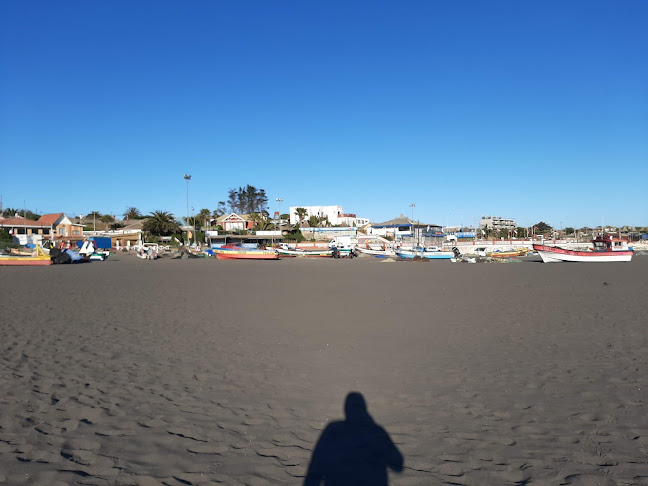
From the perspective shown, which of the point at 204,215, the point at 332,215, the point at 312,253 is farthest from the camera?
the point at 332,215

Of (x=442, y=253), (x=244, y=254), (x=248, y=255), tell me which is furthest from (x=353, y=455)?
(x=442, y=253)

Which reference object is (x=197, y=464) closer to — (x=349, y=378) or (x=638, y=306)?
(x=349, y=378)

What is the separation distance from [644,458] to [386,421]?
96.3 inches

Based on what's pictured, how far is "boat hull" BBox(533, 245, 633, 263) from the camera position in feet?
134

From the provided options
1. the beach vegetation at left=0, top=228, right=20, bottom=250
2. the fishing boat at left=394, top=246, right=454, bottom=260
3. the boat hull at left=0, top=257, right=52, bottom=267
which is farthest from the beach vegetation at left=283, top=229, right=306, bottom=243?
the boat hull at left=0, top=257, right=52, bottom=267

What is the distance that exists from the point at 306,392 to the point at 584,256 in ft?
142

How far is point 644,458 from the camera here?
4.04m

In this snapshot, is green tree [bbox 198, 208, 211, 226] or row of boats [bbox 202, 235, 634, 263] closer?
row of boats [bbox 202, 235, 634, 263]

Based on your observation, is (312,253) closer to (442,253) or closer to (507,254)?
(442,253)

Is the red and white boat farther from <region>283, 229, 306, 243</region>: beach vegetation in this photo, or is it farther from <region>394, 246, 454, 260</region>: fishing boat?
<region>283, 229, 306, 243</region>: beach vegetation

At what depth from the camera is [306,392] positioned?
597 centimetres

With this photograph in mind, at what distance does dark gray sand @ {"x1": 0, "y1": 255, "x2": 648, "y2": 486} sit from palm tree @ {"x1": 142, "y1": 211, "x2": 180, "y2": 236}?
68.0 meters

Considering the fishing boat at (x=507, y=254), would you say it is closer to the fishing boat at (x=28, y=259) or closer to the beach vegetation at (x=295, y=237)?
the beach vegetation at (x=295, y=237)

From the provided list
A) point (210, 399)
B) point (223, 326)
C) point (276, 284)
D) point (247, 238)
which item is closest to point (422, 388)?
point (210, 399)
